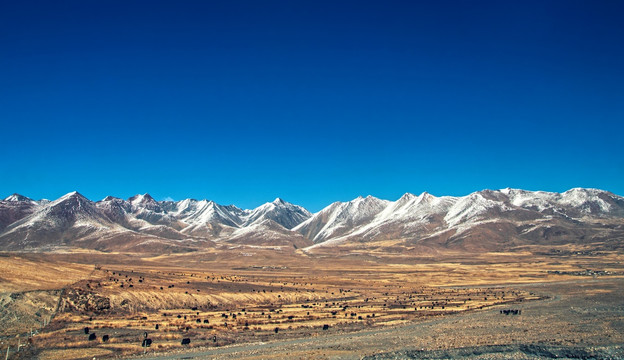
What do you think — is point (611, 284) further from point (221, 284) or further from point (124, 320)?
point (124, 320)

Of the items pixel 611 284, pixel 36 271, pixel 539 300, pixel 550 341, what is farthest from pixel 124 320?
pixel 611 284

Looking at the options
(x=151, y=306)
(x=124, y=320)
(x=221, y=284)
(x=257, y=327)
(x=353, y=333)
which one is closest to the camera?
(x=353, y=333)

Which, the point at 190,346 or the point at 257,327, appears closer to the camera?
the point at 190,346

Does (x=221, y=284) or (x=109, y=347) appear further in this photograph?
(x=221, y=284)

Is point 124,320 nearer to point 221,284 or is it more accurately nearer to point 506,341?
point 221,284

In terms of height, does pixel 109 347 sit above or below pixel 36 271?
below

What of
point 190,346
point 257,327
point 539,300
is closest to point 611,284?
point 539,300

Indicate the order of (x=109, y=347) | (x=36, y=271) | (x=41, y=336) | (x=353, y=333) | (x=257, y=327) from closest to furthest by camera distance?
(x=109, y=347) → (x=41, y=336) → (x=353, y=333) → (x=257, y=327) → (x=36, y=271)

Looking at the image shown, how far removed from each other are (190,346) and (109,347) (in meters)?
9.08

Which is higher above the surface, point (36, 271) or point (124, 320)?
point (36, 271)

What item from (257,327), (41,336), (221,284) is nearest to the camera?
(41,336)

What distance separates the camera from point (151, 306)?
3145 inches

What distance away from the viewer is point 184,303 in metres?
84.4

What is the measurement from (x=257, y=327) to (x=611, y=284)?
105803 mm
